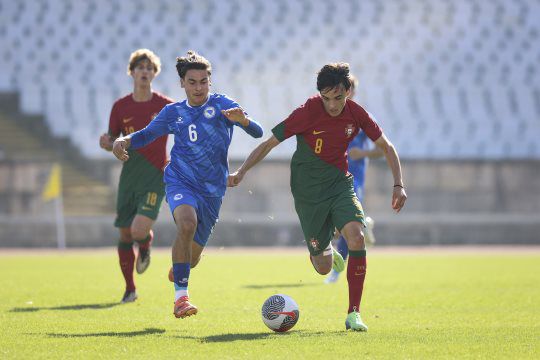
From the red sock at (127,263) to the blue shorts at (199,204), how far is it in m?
2.07

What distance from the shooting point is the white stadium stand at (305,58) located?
2833 cm

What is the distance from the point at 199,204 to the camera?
7.89 m

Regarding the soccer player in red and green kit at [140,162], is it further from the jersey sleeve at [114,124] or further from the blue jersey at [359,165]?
the blue jersey at [359,165]

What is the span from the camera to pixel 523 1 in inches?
1361

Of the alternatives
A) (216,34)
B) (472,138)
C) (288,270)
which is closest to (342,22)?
(216,34)

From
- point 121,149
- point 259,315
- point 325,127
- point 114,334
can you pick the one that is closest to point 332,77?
point 325,127

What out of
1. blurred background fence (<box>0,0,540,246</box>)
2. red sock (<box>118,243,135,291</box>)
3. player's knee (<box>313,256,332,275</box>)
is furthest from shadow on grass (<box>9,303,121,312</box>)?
blurred background fence (<box>0,0,540,246</box>)

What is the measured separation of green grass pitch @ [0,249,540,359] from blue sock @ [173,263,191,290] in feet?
1.03

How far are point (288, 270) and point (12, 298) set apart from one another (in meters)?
5.81

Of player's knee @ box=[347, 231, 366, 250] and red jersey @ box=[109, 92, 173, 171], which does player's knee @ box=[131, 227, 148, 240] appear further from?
player's knee @ box=[347, 231, 366, 250]

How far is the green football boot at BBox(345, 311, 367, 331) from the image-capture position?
23.7 feet

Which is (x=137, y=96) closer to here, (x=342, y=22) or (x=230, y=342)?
(x=230, y=342)

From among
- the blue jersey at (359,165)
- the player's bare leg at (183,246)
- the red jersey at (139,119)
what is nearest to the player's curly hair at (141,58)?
the red jersey at (139,119)

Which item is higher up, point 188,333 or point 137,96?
point 137,96
